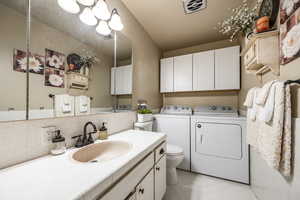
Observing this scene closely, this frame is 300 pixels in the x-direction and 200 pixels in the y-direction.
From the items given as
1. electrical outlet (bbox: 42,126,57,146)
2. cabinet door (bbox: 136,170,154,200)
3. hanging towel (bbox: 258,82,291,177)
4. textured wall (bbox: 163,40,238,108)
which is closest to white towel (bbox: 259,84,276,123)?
hanging towel (bbox: 258,82,291,177)

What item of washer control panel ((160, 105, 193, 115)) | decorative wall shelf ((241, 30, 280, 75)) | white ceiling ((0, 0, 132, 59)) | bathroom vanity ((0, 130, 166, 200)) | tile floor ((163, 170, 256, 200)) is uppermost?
white ceiling ((0, 0, 132, 59))

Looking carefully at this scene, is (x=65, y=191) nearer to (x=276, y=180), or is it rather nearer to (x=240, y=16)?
(x=276, y=180)

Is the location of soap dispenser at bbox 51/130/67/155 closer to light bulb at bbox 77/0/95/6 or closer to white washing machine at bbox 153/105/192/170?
light bulb at bbox 77/0/95/6

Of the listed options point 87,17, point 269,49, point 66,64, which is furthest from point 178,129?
point 87,17

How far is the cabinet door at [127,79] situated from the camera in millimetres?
1680

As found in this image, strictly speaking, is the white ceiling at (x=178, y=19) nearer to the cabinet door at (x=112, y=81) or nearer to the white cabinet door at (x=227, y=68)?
the white cabinet door at (x=227, y=68)

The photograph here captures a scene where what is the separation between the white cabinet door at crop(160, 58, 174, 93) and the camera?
2734 mm

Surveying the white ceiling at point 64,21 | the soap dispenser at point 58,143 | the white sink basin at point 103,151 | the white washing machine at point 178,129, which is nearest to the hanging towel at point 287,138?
the white sink basin at point 103,151

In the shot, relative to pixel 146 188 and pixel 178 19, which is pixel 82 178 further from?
pixel 178 19

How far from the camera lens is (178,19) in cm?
200

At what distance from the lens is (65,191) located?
457 mm

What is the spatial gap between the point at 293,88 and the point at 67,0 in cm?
191

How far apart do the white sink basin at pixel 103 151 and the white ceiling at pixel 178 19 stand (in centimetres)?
189

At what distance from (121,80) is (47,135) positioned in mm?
1018
